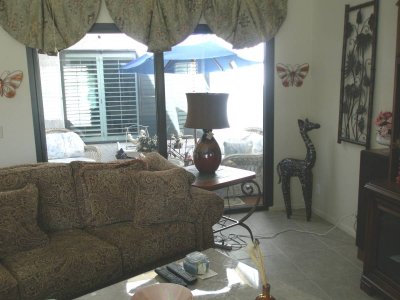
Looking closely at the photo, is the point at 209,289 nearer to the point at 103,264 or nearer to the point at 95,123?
the point at 103,264

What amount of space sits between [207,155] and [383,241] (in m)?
1.53

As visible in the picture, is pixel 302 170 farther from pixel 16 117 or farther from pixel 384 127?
pixel 16 117

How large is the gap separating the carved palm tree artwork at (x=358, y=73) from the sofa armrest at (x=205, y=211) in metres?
1.45

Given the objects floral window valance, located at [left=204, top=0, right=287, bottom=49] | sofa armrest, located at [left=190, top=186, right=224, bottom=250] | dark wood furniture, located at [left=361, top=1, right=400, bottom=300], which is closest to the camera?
dark wood furniture, located at [left=361, top=1, right=400, bottom=300]

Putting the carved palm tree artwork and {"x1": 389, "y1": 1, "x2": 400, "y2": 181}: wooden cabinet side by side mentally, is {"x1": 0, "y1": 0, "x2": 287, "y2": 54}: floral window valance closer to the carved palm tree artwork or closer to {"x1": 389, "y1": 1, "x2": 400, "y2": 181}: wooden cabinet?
the carved palm tree artwork

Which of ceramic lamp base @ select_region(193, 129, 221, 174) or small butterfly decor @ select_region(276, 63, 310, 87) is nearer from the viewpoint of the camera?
ceramic lamp base @ select_region(193, 129, 221, 174)

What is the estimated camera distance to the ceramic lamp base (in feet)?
11.2

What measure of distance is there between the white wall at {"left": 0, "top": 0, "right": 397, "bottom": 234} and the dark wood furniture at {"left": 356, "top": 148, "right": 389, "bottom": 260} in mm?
411

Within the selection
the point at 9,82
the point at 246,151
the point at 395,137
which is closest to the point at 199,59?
the point at 246,151

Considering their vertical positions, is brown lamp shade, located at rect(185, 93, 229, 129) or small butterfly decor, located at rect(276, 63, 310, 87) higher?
small butterfly decor, located at rect(276, 63, 310, 87)

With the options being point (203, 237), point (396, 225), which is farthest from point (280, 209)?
point (396, 225)

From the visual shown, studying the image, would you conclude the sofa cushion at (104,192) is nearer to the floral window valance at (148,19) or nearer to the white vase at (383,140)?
the floral window valance at (148,19)

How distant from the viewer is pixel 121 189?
2955mm

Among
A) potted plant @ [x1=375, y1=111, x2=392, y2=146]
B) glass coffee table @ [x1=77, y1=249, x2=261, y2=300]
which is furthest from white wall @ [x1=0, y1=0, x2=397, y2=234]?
glass coffee table @ [x1=77, y1=249, x2=261, y2=300]
